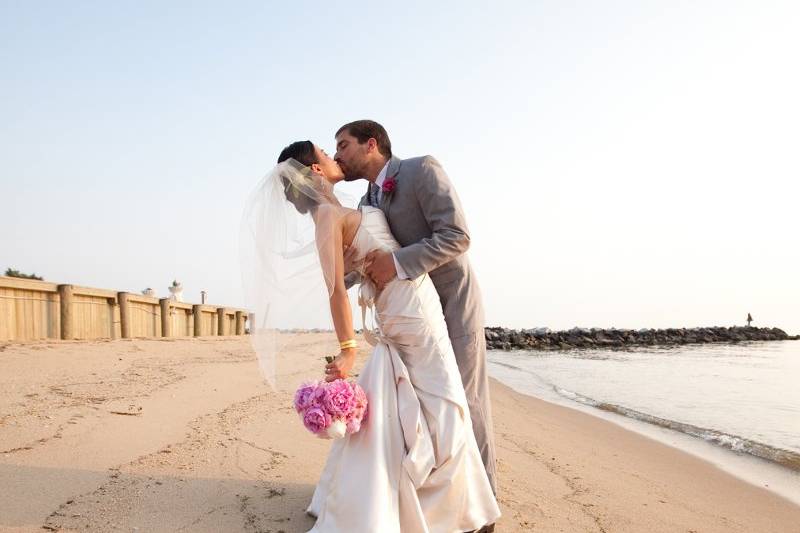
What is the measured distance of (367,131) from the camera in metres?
3.40

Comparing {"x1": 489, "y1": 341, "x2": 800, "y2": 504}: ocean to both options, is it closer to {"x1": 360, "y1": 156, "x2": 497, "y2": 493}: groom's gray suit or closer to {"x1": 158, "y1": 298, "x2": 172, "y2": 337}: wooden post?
{"x1": 360, "y1": 156, "x2": 497, "y2": 493}: groom's gray suit

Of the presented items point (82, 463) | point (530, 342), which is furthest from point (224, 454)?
point (530, 342)

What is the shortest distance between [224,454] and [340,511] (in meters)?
1.89

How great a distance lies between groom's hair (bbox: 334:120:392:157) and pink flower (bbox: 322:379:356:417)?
1.35 metres

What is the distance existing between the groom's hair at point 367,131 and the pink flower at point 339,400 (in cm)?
135

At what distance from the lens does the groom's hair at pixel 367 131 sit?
3385 mm

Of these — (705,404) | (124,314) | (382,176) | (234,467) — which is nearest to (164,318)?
(124,314)

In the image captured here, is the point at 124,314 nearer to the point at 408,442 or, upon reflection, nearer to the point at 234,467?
the point at 234,467

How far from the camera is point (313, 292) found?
3.39m

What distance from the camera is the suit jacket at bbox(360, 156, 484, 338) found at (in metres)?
3.12

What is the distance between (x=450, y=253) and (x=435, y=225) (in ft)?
0.58

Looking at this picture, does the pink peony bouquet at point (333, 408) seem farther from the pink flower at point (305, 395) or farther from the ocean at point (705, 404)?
the ocean at point (705, 404)

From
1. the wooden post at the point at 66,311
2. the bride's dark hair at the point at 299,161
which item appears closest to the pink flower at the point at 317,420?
the bride's dark hair at the point at 299,161

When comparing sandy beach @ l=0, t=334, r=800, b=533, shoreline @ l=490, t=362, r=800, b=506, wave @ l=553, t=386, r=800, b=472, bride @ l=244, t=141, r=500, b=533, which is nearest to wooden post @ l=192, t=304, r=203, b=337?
sandy beach @ l=0, t=334, r=800, b=533
